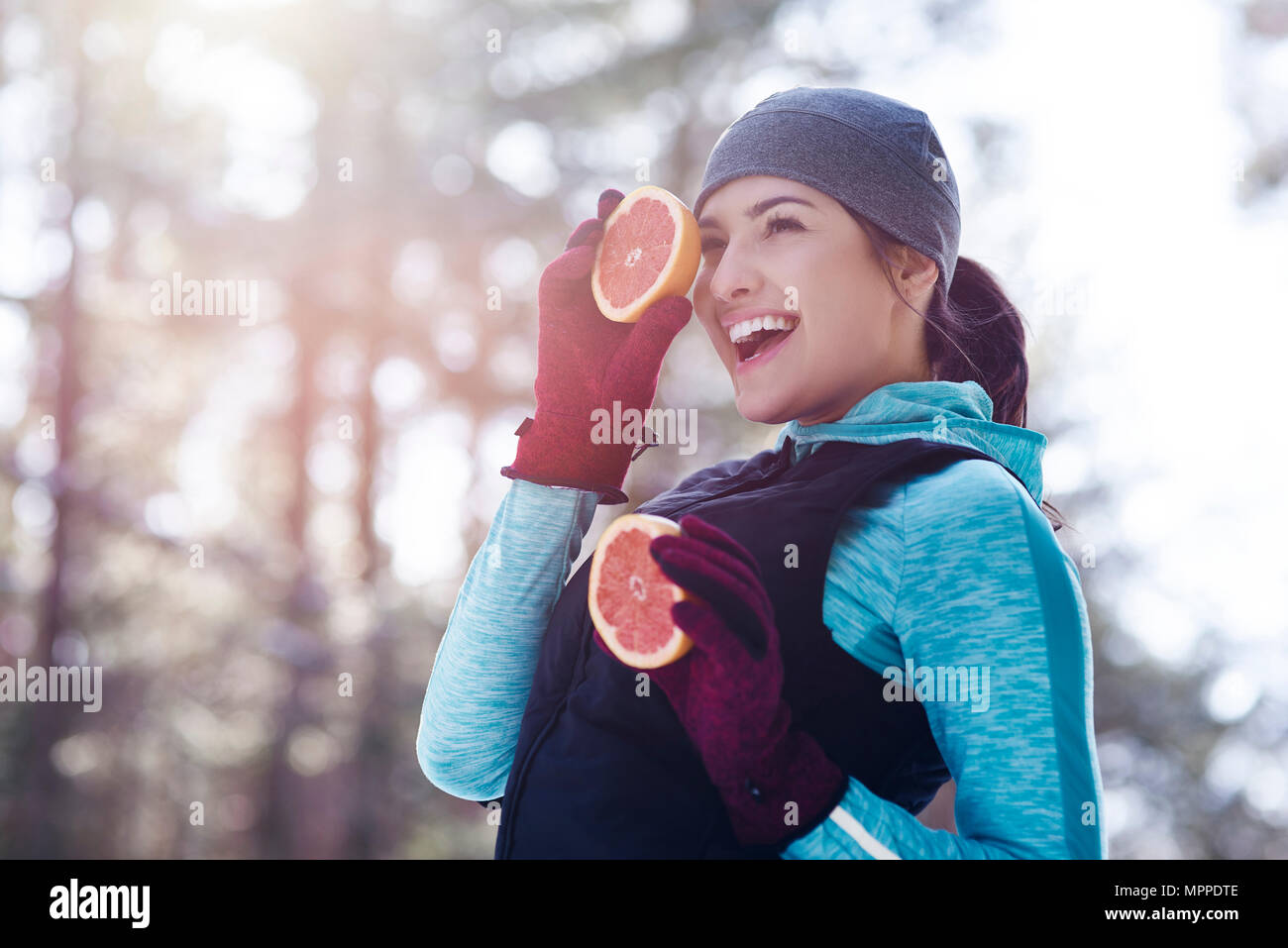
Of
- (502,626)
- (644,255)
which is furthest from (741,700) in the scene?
(644,255)

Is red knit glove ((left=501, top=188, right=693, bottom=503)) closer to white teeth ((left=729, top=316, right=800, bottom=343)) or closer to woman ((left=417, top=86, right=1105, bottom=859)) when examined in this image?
woman ((left=417, top=86, right=1105, bottom=859))

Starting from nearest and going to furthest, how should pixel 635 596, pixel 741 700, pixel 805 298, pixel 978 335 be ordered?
pixel 741 700
pixel 635 596
pixel 805 298
pixel 978 335

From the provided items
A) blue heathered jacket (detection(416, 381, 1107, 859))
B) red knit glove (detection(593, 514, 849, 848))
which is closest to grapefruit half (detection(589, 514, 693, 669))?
red knit glove (detection(593, 514, 849, 848))

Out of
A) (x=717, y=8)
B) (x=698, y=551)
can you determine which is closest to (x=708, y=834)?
(x=698, y=551)

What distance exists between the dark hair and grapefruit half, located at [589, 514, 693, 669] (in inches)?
28.6

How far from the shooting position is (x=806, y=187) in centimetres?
161

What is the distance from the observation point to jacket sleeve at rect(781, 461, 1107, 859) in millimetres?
1148

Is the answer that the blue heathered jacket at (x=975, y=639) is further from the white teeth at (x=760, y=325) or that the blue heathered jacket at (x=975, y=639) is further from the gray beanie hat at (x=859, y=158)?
the gray beanie hat at (x=859, y=158)

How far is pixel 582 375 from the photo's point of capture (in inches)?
64.9

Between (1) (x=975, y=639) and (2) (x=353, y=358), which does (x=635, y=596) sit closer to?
(1) (x=975, y=639)

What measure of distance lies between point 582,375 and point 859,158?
610mm

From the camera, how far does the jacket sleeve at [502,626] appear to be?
1609 millimetres
